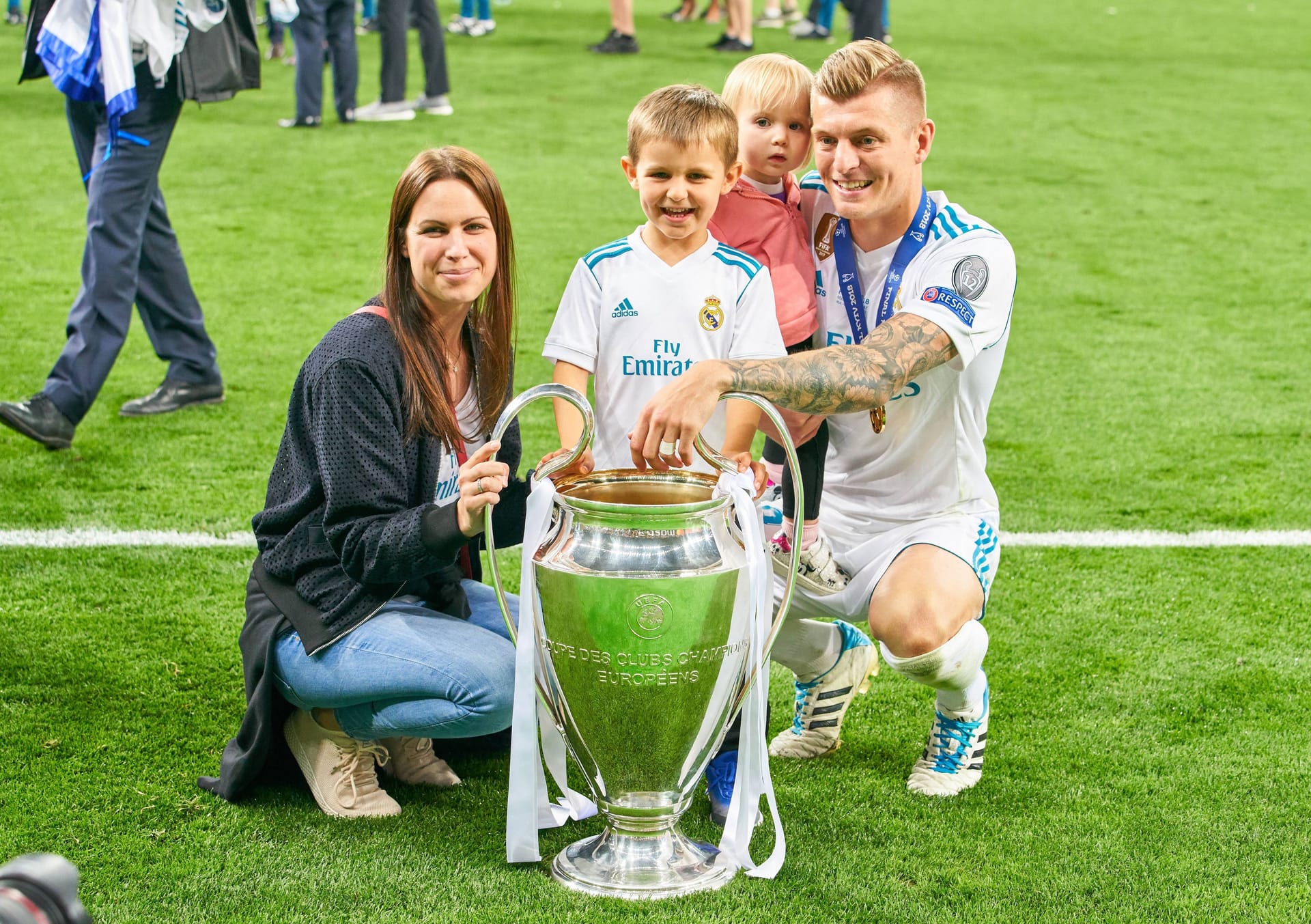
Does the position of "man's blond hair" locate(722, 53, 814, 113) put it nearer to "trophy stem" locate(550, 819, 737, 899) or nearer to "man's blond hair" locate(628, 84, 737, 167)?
"man's blond hair" locate(628, 84, 737, 167)

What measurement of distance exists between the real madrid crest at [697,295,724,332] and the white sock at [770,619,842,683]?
670 millimetres

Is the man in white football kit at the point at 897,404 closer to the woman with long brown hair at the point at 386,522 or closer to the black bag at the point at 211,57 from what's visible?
the woman with long brown hair at the point at 386,522

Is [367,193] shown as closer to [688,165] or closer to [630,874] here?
[688,165]

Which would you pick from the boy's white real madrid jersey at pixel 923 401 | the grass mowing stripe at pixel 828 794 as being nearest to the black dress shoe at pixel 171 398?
the grass mowing stripe at pixel 828 794

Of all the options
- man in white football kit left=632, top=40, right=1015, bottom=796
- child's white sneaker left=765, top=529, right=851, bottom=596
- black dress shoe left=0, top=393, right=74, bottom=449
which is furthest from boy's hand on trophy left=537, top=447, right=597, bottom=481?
black dress shoe left=0, top=393, right=74, bottom=449

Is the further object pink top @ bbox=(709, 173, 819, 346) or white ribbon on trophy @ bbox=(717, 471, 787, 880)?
pink top @ bbox=(709, 173, 819, 346)

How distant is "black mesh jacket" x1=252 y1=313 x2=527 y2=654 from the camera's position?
249 centimetres

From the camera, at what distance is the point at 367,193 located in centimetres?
841

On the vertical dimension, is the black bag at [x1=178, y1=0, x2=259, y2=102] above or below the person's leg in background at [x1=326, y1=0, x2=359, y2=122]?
above

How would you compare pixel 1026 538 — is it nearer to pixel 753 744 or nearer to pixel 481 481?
pixel 753 744

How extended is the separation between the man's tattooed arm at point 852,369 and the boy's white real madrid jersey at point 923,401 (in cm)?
9

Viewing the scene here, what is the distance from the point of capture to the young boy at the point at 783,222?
2.90m

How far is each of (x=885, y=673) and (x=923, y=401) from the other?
2.61 feet

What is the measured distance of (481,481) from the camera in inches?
90.3
